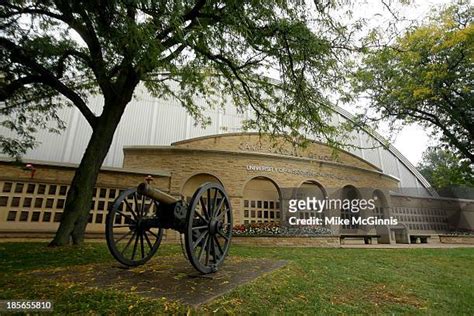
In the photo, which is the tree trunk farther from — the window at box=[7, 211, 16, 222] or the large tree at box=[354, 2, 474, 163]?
the large tree at box=[354, 2, 474, 163]

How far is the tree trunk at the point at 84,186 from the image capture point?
5953mm

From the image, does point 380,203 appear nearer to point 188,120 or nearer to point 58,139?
point 188,120

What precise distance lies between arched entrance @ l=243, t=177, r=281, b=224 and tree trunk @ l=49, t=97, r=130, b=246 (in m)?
8.04

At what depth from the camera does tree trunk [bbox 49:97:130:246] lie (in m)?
5.95

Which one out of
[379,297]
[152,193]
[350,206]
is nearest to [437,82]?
[350,206]

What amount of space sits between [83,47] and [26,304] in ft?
22.1

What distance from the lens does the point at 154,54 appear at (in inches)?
132

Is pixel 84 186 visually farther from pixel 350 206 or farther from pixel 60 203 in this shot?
pixel 350 206

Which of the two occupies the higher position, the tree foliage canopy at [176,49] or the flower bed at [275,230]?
the tree foliage canopy at [176,49]

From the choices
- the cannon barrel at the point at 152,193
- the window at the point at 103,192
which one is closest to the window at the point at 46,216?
the window at the point at 103,192

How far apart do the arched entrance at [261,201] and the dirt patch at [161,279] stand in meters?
9.01

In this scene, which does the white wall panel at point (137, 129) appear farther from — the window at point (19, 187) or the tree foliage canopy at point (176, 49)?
the tree foliage canopy at point (176, 49)

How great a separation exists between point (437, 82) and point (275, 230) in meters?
9.47

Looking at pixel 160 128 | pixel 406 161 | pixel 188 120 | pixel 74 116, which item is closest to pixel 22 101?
pixel 74 116
